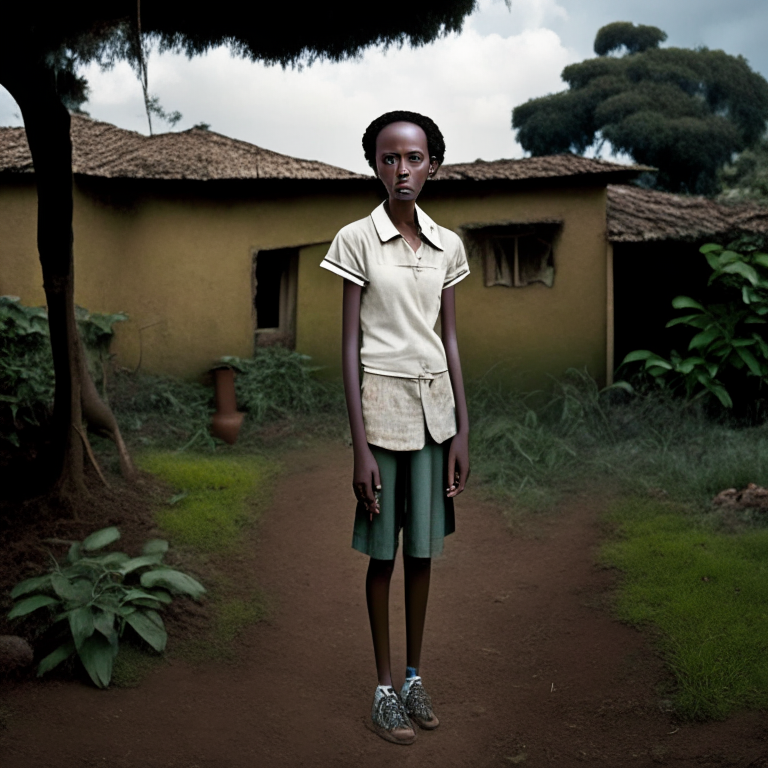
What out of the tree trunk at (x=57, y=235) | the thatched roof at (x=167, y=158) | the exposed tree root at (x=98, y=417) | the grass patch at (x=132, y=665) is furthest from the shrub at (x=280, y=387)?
the grass patch at (x=132, y=665)

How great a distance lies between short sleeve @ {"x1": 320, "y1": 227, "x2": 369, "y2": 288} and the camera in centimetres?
275

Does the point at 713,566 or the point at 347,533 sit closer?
the point at 713,566

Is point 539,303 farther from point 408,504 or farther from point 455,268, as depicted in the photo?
point 408,504

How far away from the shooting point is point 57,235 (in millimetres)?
5180

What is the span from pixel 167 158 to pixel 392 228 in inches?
275

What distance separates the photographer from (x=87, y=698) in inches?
134

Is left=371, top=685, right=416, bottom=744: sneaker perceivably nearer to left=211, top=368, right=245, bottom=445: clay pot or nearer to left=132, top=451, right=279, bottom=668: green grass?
left=132, top=451, right=279, bottom=668: green grass

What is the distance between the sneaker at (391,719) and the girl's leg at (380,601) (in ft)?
0.35

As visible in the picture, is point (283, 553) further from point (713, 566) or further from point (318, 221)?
point (318, 221)

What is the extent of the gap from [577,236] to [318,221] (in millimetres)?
2784

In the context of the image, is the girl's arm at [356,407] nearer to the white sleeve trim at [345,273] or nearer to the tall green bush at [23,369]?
the white sleeve trim at [345,273]

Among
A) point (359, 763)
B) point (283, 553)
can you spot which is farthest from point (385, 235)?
point (283, 553)

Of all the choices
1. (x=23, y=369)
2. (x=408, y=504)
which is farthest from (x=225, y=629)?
(x=23, y=369)

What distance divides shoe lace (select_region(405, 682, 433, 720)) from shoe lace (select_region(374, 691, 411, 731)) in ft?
0.17
